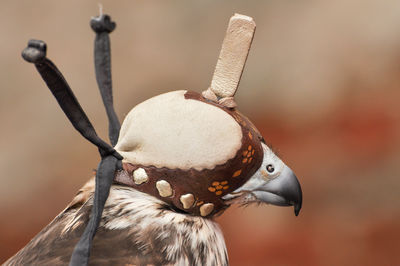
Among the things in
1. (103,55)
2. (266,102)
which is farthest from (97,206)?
(266,102)

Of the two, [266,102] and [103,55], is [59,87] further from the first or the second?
[266,102]

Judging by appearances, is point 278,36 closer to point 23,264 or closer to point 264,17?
point 264,17

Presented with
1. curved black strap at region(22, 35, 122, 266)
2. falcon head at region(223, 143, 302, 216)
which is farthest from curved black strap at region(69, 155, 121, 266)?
falcon head at region(223, 143, 302, 216)

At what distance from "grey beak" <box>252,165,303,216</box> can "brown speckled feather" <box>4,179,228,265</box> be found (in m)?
0.08

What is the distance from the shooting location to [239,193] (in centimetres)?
68

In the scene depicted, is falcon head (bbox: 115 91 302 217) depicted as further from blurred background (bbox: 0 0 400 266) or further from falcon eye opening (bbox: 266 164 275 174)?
blurred background (bbox: 0 0 400 266)

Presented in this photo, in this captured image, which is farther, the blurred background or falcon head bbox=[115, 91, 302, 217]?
the blurred background

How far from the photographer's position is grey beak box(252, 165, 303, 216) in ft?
2.26

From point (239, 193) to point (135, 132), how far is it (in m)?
0.15

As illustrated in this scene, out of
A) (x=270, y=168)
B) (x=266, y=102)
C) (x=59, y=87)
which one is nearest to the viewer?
(x=59, y=87)

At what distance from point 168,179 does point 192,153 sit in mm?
42

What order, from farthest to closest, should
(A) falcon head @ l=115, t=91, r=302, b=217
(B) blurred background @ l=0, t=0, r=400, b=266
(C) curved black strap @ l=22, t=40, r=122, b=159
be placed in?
(B) blurred background @ l=0, t=0, r=400, b=266, (A) falcon head @ l=115, t=91, r=302, b=217, (C) curved black strap @ l=22, t=40, r=122, b=159

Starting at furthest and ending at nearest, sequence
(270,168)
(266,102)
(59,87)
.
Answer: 1. (266,102)
2. (270,168)
3. (59,87)

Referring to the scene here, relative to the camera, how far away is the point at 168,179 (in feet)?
2.09
